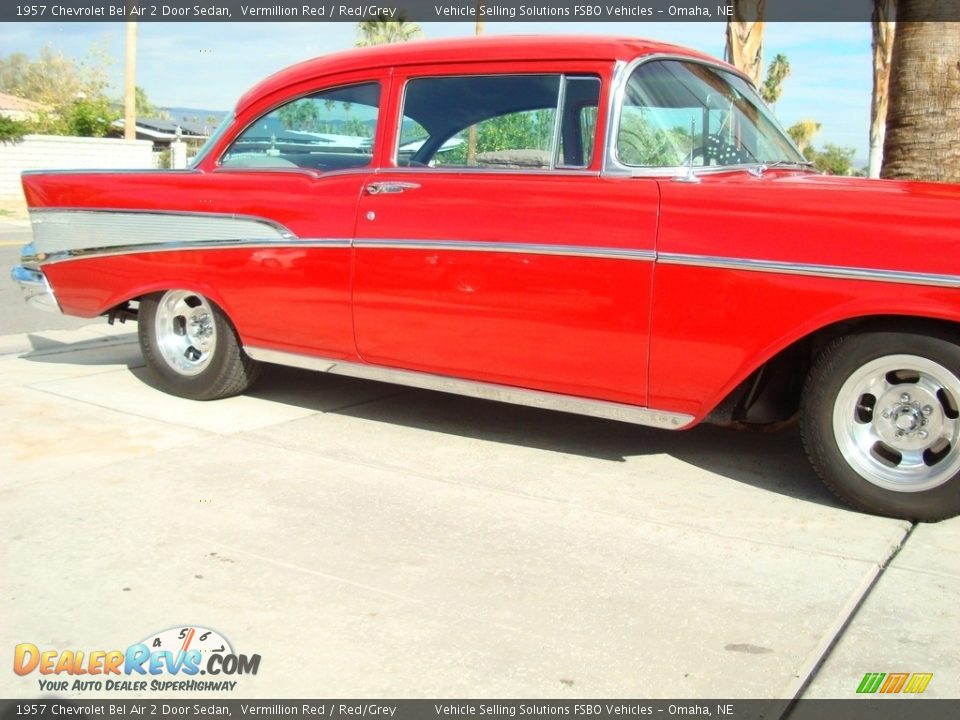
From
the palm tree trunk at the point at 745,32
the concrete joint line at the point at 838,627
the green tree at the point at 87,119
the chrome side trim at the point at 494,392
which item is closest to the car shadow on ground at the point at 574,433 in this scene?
the chrome side trim at the point at 494,392

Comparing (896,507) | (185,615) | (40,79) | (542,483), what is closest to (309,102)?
(542,483)

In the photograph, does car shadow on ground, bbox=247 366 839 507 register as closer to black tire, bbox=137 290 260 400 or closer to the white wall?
black tire, bbox=137 290 260 400

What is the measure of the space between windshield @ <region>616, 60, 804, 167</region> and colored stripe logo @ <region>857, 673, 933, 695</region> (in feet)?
7.41

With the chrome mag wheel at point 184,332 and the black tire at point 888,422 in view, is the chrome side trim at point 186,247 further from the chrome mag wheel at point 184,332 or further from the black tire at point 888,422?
the black tire at point 888,422

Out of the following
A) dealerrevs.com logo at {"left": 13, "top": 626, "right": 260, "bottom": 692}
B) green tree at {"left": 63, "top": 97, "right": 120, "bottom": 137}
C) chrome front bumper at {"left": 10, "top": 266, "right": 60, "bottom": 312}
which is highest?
green tree at {"left": 63, "top": 97, "right": 120, "bottom": 137}

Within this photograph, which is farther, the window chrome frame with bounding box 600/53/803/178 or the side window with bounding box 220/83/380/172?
the side window with bounding box 220/83/380/172

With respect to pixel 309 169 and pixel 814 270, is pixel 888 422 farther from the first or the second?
pixel 309 169

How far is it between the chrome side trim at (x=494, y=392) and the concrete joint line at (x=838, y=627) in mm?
899

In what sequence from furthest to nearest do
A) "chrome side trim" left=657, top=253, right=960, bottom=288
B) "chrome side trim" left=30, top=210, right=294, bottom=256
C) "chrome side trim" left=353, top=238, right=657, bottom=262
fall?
"chrome side trim" left=30, top=210, right=294, bottom=256, "chrome side trim" left=353, top=238, right=657, bottom=262, "chrome side trim" left=657, top=253, right=960, bottom=288

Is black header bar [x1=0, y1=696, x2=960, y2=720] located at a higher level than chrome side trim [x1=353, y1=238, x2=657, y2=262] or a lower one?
lower

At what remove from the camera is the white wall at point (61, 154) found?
81.4ft

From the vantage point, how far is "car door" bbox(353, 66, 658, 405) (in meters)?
4.12

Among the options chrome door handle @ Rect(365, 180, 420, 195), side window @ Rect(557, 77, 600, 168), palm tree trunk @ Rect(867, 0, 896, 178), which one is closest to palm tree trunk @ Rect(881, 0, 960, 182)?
side window @ Rect(557, 77, 600, 168)

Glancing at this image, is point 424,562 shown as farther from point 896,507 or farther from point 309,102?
point 309,102
